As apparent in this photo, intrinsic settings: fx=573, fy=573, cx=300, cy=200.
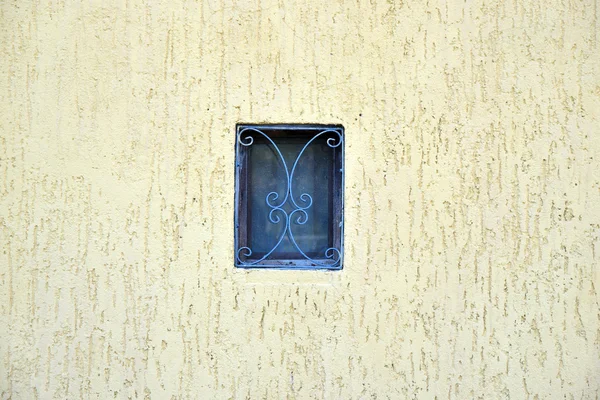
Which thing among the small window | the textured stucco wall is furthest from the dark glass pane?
the textured stucco wall

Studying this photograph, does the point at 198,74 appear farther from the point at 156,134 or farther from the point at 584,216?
the point at 584,216

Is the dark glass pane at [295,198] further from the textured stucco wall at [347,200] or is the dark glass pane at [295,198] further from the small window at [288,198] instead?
the textured stucco wall at [347,200]

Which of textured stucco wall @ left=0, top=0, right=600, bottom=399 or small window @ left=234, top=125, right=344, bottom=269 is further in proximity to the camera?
small window @ left=234, top=125, right=344, bottom=269

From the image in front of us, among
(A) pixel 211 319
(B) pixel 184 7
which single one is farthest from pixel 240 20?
(A) pixel 211 319

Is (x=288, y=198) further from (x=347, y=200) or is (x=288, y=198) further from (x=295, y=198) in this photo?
(x=347, y=200)

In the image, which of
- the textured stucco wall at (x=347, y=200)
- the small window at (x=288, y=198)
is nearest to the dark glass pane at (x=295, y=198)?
the small window at (x=288, y=198)

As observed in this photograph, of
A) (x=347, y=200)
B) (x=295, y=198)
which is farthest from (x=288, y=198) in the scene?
→ (x=347, y=200)

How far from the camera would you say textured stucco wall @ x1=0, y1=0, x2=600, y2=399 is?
109 inches

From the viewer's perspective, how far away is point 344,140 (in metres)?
2.80

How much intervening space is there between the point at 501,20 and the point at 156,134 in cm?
177

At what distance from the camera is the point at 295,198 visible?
2916mm

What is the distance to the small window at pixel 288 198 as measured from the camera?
289 cm

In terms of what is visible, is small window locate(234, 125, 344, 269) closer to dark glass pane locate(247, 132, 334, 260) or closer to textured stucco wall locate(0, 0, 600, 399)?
dark glass pane locate(247, 132, 334, 260)

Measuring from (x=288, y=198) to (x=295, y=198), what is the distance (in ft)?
0.12
